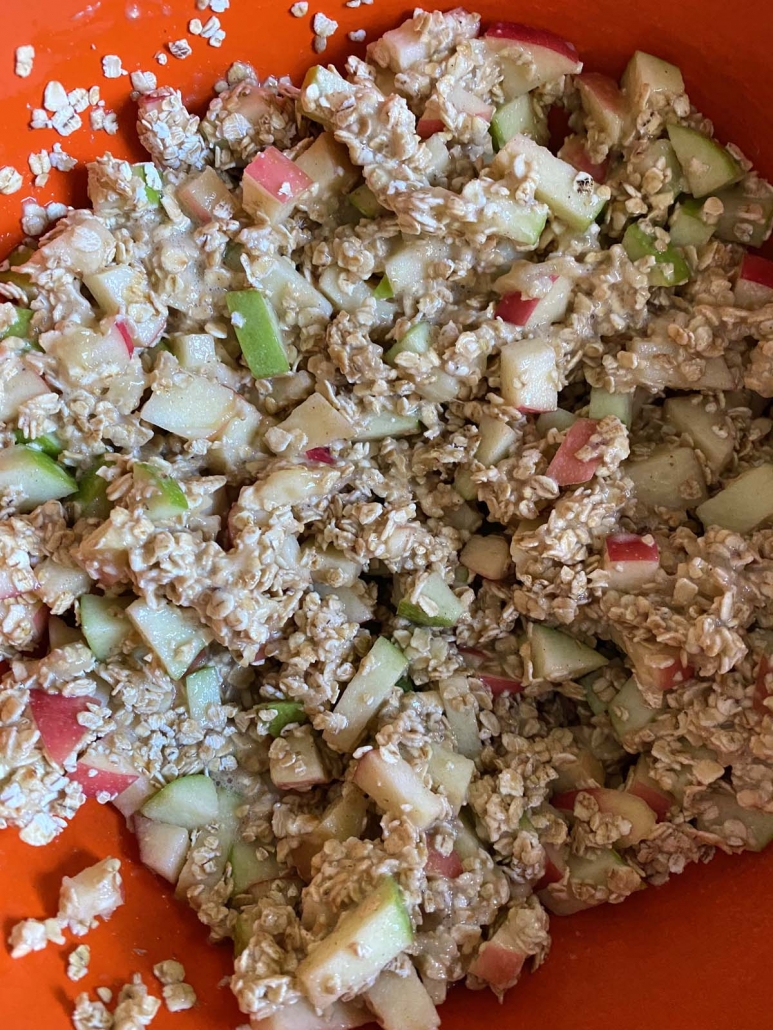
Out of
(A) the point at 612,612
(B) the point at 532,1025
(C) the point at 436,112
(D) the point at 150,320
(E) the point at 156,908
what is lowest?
(B) the point at 532,1025

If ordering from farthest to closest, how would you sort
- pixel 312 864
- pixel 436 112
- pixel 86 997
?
1. pixel 436 112
2. pixel 312 864
3. pixel 86 997

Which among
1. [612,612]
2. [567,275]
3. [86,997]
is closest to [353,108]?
[567,275]

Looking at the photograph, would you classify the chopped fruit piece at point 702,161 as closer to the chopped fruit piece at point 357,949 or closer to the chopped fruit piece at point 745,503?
the chopped fruit piece at point 745,503

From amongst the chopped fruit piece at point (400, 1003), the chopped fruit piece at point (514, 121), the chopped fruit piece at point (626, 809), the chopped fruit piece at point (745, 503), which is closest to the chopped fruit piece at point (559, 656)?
the chopped fruit piece at point (626, 809)

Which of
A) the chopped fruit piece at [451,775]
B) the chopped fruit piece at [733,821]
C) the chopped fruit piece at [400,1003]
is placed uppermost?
the chopped fruit piece at [451,775]

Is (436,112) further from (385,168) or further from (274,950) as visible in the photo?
(274,950)

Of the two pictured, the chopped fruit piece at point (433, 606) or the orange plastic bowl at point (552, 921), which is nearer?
the orange plastic bowl at point (552, 921)
